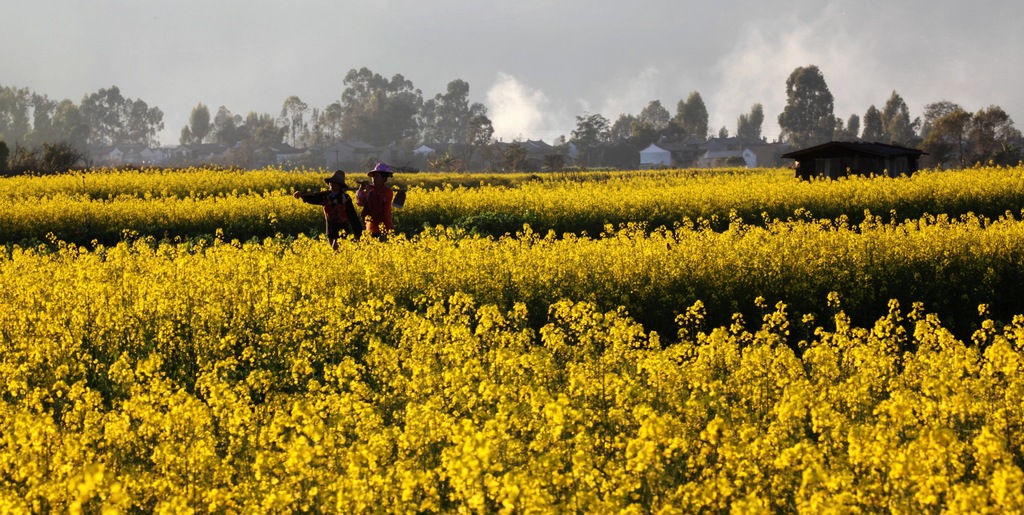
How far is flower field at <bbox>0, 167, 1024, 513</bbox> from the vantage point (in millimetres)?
5156

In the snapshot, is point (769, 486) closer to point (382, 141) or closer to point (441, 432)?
point (441, 432)

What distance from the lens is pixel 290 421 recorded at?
6.03 meters

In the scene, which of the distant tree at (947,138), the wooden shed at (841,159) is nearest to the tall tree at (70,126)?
the distant tree at (947,138)

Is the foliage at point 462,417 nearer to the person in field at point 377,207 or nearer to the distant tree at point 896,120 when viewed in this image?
the person in field at point 377,207

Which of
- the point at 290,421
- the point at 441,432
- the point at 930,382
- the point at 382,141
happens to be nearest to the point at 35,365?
the point at 290,421

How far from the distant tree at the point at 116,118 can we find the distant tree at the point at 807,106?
114 m

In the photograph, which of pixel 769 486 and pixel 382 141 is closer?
pixel 769 486

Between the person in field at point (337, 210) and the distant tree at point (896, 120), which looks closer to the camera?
the person in field at point (337, 210)

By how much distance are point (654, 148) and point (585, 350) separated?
10589cm

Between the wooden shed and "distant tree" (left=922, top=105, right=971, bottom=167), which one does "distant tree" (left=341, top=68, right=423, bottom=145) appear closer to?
"distant tree" (left=922, top=105, right=971, bottom=167)

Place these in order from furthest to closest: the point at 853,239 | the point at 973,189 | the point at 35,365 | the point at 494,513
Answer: the point at 973,189, the point at 853,239, the point at 35,365, the point at 494,513

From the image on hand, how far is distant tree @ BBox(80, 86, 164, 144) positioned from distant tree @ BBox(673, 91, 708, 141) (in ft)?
317

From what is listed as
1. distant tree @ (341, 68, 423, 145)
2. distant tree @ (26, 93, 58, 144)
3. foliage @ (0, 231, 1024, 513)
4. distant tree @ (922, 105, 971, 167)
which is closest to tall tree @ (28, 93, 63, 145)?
distant tree @ (26, 93, 58, 144)

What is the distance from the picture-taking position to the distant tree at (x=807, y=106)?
12481 cm
